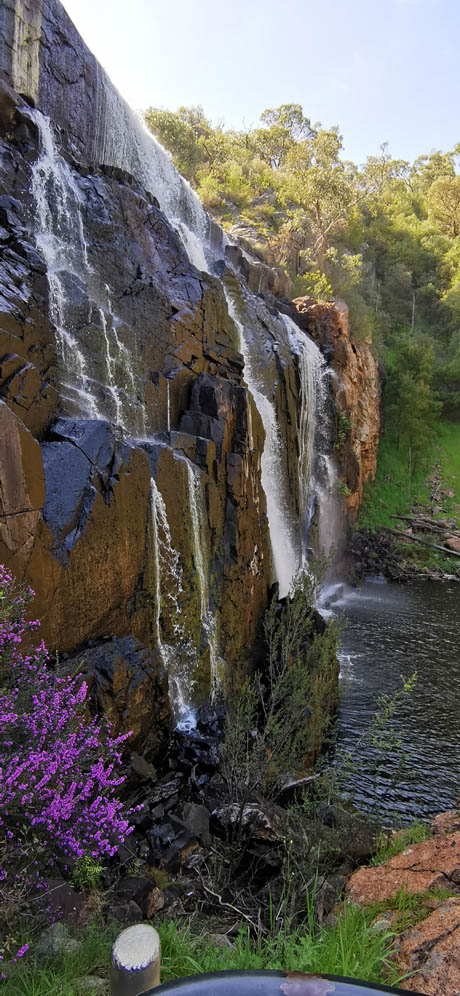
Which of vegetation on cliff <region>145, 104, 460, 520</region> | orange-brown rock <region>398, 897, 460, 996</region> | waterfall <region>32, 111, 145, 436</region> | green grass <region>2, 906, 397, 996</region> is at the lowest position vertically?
green grass <region>2, 906, 397, 996</region>

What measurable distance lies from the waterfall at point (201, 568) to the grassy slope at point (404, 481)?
19.0 metres

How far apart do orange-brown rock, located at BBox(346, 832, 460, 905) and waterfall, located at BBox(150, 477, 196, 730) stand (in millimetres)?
5890

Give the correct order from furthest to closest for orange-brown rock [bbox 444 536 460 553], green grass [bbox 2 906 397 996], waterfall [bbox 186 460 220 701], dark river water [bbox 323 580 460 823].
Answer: orange-brown rock [bbox 444 536 460 553] < waterfall [bbox 186 460 220 701] < dark river water [bbox 323 580 460 823] < green grass [bbox 2 906 397 996]

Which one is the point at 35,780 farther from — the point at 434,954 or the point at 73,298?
the point at 73,298

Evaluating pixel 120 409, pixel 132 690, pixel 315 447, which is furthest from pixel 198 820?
pixel 315 447

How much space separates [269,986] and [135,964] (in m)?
1.21

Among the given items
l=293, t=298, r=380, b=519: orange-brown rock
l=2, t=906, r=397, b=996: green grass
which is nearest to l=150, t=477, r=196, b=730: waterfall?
l=2, t=906, r=397, b=996: green grass

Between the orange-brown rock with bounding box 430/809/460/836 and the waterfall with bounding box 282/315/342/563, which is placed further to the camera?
the waterfall with bounding box 282/315/342/563

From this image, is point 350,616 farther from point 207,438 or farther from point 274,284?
point 274,284

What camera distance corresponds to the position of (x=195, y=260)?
19500 mm

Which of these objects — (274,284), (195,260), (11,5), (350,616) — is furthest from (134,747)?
(274,284)

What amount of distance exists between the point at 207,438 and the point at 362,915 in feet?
32.9

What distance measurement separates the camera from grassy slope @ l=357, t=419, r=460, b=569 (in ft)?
101

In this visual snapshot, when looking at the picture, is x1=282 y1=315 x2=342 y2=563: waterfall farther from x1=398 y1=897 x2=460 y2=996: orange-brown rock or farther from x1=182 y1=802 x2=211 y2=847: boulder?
x1=398 y1=897 x2=460 y2=996: orange-brown rock
